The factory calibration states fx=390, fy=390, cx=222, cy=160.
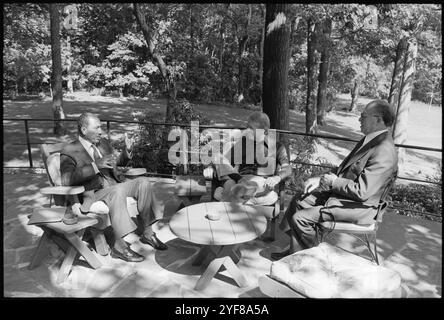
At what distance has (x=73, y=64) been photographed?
2458cm

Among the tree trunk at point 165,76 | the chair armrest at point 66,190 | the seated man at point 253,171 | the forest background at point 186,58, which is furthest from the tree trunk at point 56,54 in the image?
the chair armrest at point 66,190

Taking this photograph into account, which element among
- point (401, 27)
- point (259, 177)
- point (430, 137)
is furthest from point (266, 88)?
point (430, 137)

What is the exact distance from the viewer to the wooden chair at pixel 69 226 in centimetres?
325

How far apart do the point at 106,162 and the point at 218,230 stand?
1357 millimetres

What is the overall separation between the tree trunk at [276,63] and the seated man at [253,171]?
179 centimetres

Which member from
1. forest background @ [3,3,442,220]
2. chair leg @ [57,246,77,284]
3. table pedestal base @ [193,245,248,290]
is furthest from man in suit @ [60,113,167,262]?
forest background @ [3,3,442,220]

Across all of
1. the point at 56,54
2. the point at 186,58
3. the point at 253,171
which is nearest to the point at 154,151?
the point at 253,171

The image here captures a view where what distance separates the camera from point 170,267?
11.6 feet

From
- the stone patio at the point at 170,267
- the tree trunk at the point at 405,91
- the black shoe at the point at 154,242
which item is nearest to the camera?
the stone patio at the point at 170,267

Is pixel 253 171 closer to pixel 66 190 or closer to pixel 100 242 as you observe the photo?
pixel 100 242

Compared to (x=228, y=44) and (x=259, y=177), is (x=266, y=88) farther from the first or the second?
(x=228, y=44)

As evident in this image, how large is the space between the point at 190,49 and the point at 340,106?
51.9ft

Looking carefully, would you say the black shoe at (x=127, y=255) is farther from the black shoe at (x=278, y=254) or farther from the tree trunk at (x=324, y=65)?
the tree trunk at (x=324, y=65)

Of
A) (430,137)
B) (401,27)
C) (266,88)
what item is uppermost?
(401,27)
